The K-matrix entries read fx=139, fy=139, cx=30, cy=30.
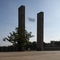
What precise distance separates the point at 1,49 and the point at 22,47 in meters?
7.16

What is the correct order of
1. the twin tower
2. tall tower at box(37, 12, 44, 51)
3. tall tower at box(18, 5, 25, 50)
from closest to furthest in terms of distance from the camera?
tall tower at box(18, 5, 25, 50)
the twin tower
tall tower at box(37, 12, 44, 51)

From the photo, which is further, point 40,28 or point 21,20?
point 40,28

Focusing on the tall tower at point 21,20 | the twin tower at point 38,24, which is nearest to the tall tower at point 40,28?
the twin tower at point 38,24

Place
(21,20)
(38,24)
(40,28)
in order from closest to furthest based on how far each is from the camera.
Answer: (21,20) < (40,28) < (38,24)

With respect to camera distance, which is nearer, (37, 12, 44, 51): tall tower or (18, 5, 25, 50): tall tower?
(18, 5, 25, 50): tall tower

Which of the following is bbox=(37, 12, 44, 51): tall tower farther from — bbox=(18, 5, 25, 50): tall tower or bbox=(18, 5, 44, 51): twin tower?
bbox=(18, 5, 25, 50): tall tower

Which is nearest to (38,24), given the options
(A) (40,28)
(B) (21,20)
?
(A) (40,28)

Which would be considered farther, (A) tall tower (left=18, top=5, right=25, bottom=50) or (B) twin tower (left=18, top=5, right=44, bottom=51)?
(B) twin tower (left=18, top=5, right=44, bottom=51)

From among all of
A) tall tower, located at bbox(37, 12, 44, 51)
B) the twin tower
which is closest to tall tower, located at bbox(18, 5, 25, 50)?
the twin tower

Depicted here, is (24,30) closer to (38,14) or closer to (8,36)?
(8,36)

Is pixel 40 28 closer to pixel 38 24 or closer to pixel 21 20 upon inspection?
pixel 38 24

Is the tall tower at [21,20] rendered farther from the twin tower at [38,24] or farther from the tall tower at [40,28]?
the tall tower at [40,28]

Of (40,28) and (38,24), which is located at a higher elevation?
Result: (38,24)

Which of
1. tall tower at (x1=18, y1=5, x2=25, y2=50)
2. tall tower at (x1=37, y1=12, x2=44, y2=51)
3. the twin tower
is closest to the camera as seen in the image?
tall tower at (x1=18, y1=5, x2=25, y2=50)
